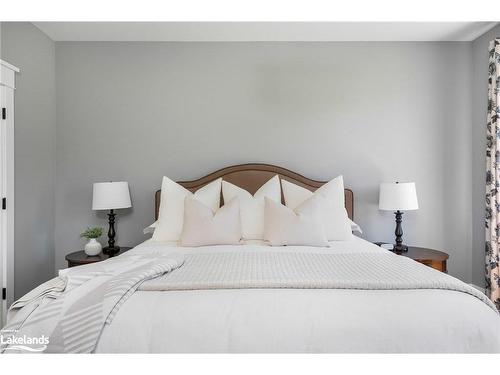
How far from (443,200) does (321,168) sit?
127 centimetres

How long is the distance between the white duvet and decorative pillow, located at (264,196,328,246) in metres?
1.09

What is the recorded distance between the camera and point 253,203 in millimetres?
2889

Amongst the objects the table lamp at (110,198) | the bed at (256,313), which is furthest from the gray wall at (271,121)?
the bed at (256,313)

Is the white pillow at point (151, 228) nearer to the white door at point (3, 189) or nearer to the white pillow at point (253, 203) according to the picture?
the white pillow at point (253, 203)

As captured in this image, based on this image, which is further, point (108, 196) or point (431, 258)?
point (108, 196)

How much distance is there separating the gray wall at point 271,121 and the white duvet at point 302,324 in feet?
6.89

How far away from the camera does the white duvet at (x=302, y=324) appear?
127 cm

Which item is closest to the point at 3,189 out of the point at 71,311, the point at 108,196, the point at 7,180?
the point at 7,180

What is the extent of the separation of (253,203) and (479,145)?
2.32 meters

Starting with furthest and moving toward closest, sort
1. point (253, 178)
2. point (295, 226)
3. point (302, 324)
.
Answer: point (253, 178), point (295, 226), point (302, 324)

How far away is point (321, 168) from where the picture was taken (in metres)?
3.43

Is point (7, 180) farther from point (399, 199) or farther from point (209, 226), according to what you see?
point (399, 199)
